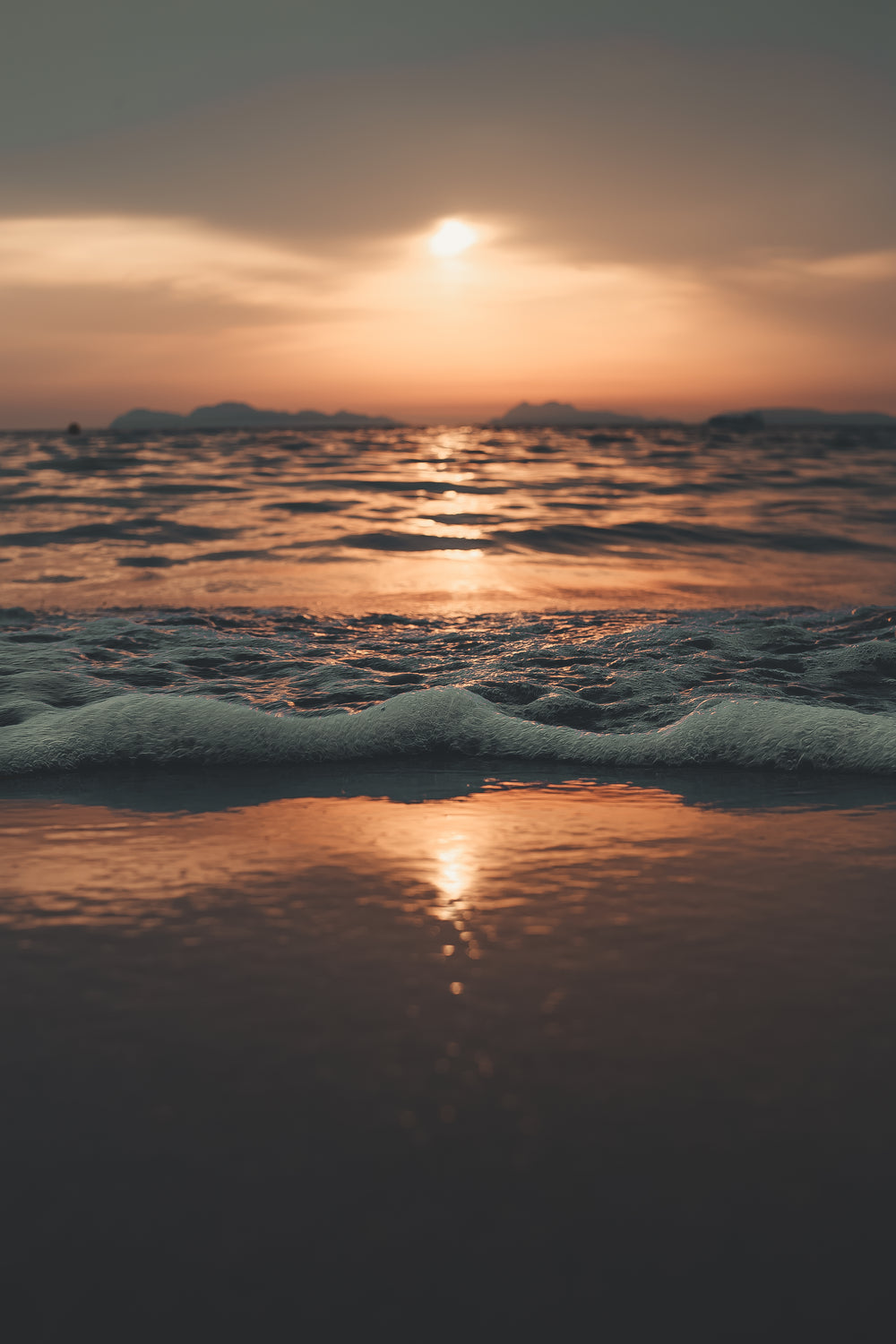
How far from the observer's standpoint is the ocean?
4.26ft

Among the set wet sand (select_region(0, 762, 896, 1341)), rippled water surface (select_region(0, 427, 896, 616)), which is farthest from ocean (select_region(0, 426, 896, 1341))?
rippled water surface (select_region(0, 427, 896, 616))

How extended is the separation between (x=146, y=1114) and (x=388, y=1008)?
0.51 meters

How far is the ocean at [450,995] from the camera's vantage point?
130 cm

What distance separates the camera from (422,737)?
413 centimetres

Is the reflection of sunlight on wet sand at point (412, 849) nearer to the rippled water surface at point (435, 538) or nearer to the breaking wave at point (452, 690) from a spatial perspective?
the breaking wave at point (452, 690)

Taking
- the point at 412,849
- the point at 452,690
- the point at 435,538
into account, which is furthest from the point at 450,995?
the point at 435,538

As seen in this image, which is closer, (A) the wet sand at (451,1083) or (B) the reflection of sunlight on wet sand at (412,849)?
(A) the wet sand at (451,1083)

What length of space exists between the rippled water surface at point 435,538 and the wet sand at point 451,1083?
5.46 metres

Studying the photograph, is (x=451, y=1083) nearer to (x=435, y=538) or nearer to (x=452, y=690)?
(x=452, y=690)

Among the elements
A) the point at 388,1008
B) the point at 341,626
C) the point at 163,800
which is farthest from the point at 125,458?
the point at 388,1008

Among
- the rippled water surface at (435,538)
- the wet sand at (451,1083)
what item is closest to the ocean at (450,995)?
the wet sand at (451,1083)

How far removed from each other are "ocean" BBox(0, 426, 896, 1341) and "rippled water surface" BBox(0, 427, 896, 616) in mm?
3168

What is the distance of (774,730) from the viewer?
13.3 ft

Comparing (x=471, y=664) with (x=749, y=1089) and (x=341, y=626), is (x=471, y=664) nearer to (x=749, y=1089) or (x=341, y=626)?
(x=341, y=626)
